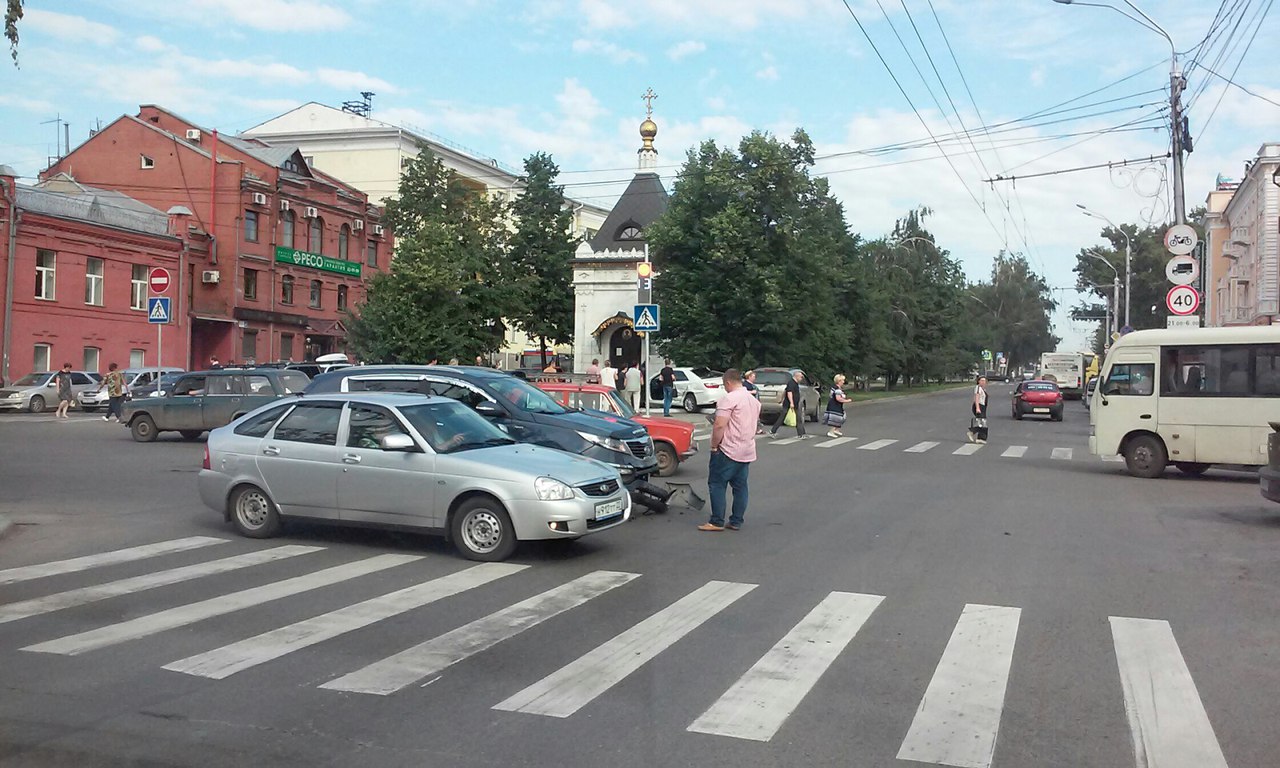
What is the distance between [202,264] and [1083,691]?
165ft

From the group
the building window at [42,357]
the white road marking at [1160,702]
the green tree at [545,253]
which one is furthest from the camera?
the green tree at [545,253]

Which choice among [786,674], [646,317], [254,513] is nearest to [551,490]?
[254,513]

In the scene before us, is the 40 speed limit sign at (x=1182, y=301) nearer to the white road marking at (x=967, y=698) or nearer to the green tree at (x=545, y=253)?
the white road marking at (x=967, y=698)

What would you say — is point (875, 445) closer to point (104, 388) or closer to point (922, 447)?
point (922, 447)

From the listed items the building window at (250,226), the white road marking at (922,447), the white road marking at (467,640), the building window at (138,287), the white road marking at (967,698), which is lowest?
the white road marking at (467,640)

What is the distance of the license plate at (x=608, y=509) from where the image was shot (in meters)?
10.4

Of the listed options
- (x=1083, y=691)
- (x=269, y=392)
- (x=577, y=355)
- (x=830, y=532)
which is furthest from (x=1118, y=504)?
(x=577, y=355)

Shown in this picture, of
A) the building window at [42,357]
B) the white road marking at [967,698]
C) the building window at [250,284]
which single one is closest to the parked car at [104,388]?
the building window at [42,357]

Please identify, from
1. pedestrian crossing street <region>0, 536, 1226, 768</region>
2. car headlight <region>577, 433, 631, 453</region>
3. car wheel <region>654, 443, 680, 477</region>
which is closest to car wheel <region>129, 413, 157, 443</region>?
car wheel <region>654, 443, 680, 477</region>

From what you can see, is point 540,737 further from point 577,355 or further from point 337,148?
point 337,148

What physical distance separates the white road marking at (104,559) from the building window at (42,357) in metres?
34.3

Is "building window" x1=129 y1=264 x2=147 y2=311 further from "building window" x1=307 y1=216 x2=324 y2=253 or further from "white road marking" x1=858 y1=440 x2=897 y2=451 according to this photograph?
"white road marking" x1=858 y1=440 x2=897 y2=451

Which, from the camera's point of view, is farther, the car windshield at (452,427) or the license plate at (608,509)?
the car windshield at (452,427)

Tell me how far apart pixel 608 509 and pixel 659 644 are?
3389 millimetres
